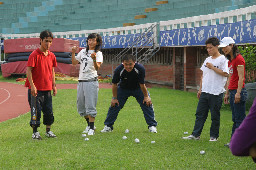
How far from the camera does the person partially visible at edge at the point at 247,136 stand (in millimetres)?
2164

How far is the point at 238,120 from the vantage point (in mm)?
6641

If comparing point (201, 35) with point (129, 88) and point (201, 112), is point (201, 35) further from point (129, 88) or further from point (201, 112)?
point (201, 112)

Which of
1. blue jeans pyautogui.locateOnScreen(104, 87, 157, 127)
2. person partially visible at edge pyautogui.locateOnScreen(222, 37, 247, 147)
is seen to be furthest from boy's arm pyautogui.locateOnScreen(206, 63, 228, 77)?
blue jeans pyautogui.locateOnScreen(104, 87, 157, 127)

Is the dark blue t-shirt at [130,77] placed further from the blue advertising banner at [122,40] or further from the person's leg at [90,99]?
the blue advertising banner at [122,40]

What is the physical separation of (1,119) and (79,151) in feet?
17.2

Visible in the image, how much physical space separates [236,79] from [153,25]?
14.3 metres

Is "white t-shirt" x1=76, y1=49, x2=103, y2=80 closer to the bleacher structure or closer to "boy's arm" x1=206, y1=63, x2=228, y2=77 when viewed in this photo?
"boy's arm" x1=206, y1=63, x2=228, y2=77

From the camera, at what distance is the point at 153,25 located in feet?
68.1

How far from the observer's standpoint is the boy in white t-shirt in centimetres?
704

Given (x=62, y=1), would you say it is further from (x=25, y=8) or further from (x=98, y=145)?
(x=98, y=145)

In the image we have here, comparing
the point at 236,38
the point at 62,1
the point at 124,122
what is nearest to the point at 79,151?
the point at 124,122

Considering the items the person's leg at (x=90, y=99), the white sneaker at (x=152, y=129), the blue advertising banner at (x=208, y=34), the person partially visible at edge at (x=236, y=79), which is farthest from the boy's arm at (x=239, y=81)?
the blue advertising banner at (x=208, y=34)

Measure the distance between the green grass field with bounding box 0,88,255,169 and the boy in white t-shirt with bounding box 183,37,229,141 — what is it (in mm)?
407

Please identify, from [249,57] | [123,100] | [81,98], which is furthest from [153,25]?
[81,98]
